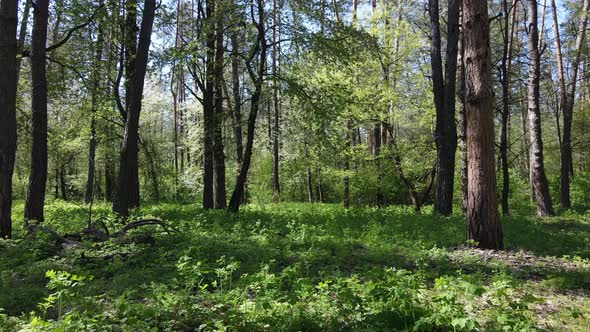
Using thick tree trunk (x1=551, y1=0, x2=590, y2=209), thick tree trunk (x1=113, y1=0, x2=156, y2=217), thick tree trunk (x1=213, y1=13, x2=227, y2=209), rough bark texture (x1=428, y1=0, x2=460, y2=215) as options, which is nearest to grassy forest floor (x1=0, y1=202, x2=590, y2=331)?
thick tree trunk (x1=113, y1=0, x2=156, y2=217)

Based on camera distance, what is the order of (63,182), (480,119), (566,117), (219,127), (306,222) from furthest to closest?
(63,182) → (566,117) → (219,127) → (306,222) → (480,119)

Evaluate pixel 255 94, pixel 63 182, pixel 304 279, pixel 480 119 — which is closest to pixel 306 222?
pixel 255 94

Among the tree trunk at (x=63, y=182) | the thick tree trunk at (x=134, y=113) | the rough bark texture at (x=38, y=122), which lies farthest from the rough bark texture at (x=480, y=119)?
the tree trunk at (x=63, y=182)

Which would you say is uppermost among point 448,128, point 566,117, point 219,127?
point 566,117

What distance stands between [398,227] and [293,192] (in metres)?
23.5

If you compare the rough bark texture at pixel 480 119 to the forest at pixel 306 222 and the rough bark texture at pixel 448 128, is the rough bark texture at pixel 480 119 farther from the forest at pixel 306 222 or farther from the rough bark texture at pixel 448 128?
the rough bark texture at pixel 448 128

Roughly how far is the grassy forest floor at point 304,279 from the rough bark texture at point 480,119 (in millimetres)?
757

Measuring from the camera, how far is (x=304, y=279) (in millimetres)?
4203

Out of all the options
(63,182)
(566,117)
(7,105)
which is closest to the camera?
(7,105)

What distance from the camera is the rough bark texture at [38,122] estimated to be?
9812mm

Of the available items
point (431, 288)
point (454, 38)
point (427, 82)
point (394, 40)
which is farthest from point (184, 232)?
point (394, 40)

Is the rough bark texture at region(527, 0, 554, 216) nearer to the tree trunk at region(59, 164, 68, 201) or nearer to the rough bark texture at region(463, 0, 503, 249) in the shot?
the rough bark texture at region(463, 0, 503, 249)

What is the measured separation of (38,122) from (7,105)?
176 cm

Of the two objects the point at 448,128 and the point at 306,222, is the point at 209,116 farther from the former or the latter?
the point at 448,128
